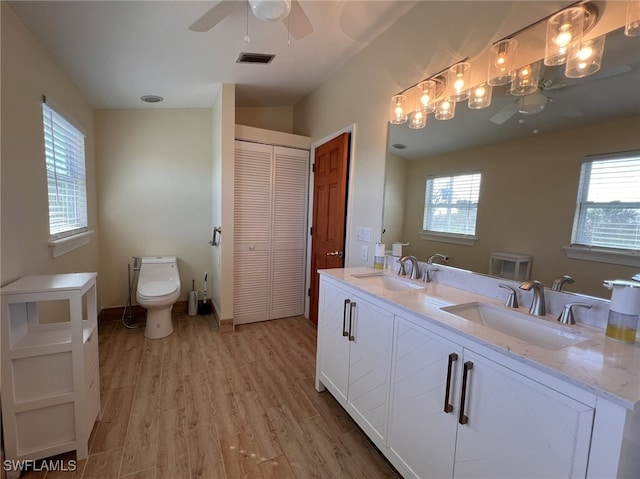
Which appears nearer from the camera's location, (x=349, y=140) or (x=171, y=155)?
(x=349, y=140)

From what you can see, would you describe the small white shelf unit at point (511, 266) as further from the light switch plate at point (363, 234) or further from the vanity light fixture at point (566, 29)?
the light switch plate at point (363, 234)

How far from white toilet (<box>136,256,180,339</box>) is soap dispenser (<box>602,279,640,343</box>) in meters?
3.16

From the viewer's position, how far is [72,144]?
253cm

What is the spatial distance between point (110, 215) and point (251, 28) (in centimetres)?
254

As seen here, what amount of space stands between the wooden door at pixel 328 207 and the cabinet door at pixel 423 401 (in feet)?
4.82

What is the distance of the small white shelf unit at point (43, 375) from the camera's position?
1.38 metres

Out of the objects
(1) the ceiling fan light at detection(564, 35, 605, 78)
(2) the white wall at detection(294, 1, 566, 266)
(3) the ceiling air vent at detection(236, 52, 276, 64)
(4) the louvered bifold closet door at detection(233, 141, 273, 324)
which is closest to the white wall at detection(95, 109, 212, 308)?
(4) the louvered bifold closet door at detection(233, 141, 273, 324)

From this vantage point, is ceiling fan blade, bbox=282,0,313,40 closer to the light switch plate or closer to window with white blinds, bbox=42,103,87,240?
the light switch plate

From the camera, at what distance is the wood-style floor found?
1540 mm

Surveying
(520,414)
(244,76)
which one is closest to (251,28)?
(244,76)

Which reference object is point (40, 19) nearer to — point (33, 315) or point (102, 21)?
point (102, 21)

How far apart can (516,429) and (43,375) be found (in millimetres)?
2020

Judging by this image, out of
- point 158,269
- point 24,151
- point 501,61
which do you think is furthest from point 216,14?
point 158,269

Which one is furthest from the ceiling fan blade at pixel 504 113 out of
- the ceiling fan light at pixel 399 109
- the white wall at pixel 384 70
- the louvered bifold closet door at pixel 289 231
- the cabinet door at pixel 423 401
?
the louvered bifold closet door at pixel 289 231
